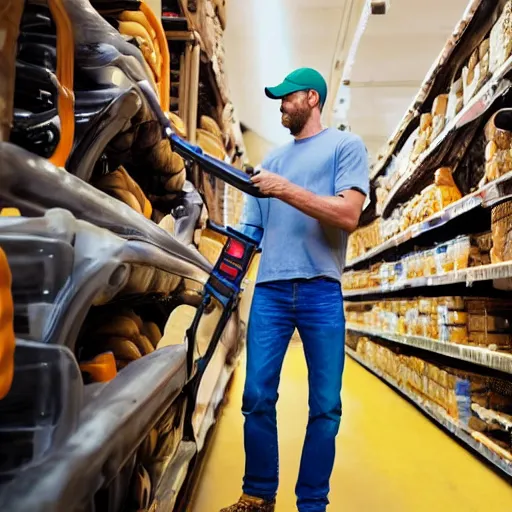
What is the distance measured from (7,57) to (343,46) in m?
4.87

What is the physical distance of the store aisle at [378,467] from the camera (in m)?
1.82

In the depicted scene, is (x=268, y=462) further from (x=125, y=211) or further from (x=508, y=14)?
(x=508, y=14)

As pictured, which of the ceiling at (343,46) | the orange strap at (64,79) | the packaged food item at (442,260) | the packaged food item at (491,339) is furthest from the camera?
the ceiling at (343,46)

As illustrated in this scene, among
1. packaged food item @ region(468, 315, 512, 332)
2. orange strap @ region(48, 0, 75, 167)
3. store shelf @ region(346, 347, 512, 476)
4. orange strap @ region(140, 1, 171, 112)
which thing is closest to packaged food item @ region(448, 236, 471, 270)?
packaged food item @ region(468, 315, 512, 332)

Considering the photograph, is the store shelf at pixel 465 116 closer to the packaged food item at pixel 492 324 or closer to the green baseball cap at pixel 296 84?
the green baseball cap at pixel 296 84

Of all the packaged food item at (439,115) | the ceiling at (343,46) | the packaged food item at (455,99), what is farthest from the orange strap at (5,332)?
the ceiling at (343,46)

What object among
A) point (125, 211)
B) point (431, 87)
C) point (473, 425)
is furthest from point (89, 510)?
point (431, 87)

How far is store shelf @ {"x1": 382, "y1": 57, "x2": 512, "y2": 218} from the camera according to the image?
6.72 feet

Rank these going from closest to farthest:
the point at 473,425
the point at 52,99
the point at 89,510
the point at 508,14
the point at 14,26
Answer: the point at 89,510 < the point at 14,26 < the point at 52,99 < the point at 508,14 < the point at 473,425

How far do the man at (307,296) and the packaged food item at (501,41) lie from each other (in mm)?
846

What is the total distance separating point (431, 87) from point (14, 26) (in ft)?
9.88

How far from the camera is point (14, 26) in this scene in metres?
0.74

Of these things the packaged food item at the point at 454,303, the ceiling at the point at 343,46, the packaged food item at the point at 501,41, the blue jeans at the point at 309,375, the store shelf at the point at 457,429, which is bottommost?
the store shelf at the point at 457,429

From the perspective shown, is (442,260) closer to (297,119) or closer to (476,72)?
(476,72)
